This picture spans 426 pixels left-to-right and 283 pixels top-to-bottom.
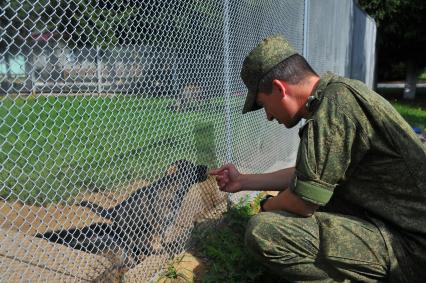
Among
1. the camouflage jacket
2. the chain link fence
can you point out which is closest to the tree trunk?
the chain link fence

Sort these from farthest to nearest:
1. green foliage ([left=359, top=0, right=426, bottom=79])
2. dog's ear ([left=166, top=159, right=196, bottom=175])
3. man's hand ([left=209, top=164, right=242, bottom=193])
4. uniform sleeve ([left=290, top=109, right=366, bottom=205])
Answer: green foliage ([left=359, top=0, right=426, bottom=79]), dog's ear ([left=166, top=159, right=196, bottom=175]), man's hand ([left=209, top=164, right=242, bottom=193]), uniform sleeve ([left=290, top=109, right=366, bottom=205])

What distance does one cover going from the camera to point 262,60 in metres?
2.18

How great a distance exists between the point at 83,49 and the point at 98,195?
1.77m

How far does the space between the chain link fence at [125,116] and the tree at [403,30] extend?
14.6 meters

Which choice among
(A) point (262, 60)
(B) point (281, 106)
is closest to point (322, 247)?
(B) point (281, 106)

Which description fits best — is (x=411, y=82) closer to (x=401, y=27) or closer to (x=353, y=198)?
(x=401, y=27)

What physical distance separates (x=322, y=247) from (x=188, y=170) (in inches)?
47.5

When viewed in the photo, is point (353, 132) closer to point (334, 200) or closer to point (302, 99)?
point (302, 99)

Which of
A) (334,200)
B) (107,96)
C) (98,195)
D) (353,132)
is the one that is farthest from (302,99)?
(98,195)

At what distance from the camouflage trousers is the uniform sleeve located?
0.93ft

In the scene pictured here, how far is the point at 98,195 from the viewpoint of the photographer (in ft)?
11.9

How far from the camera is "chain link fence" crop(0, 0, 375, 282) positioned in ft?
6.61

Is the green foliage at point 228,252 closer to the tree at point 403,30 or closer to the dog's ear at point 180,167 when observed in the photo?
the dog's ear at point 180,167

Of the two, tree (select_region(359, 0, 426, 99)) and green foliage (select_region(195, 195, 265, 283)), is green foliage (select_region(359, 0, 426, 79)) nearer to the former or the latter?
tree (select_region(359, 0, 426, 99))
